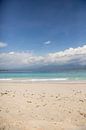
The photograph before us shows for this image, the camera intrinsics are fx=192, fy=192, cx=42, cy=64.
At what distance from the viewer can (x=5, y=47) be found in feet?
7.04

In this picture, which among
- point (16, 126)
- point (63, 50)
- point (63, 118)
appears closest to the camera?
point (16, 126)

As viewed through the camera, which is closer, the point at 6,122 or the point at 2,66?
the point at 6,122

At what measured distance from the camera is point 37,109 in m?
1.98

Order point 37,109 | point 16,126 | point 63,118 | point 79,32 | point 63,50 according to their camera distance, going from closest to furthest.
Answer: point 16,126
point 63,118
point 37,109
point 79,32
point 63,50

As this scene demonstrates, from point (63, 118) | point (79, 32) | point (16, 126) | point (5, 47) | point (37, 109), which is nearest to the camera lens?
point (16, 126)

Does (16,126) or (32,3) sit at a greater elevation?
(32,3)

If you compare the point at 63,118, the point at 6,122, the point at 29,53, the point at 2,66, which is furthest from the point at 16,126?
the point at 29,53

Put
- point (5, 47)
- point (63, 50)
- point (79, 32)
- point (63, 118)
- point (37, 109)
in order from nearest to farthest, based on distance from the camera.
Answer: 1. point (63, 118)
2. point (37, 109)
3. point (5, 47)
4. point (79, 32)
5. point (63, 50)

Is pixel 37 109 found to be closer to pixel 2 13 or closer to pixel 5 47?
pixel 5 47

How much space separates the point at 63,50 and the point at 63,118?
101 centimetres

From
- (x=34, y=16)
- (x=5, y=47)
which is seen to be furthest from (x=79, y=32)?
(x=5, y=47)

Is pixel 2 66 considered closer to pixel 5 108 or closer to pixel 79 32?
pixel 5 108

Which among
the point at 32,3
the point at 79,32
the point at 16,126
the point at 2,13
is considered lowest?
the point at 16,126

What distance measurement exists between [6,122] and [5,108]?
0.37 metres
